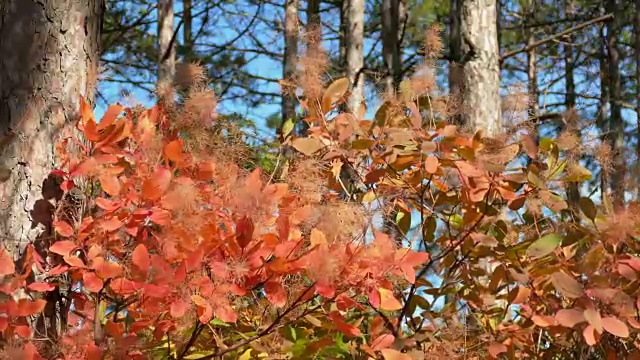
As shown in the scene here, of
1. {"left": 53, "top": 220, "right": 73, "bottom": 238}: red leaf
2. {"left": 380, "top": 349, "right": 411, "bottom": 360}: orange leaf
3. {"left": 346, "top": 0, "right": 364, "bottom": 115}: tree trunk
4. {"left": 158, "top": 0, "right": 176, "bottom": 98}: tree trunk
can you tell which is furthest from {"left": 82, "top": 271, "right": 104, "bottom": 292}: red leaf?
{"left": 158, "top": 0, "right": 176, "bottom": 98}: tree trunk

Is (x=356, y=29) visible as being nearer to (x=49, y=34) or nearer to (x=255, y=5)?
(x=255, y=5)

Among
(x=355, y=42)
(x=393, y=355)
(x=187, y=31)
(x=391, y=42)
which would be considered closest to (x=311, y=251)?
(x=393, y=355)

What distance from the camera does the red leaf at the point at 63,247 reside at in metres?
1.52

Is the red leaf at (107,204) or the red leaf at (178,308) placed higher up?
the red leaf at (107,204)

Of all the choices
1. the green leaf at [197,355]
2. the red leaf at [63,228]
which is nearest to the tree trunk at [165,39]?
Answer: the green leaf at [197,355]

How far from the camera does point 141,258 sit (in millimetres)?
1426

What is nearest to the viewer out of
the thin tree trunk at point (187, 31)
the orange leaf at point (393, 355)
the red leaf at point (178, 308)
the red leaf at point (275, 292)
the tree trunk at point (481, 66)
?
the red leaf at point (178, 308)

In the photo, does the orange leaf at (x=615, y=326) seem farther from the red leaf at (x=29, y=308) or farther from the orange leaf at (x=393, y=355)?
the red leaf at (x=29, y=308)

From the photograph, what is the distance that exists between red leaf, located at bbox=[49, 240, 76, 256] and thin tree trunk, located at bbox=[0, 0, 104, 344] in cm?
21

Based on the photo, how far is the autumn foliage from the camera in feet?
4.96

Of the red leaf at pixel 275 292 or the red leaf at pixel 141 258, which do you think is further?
the red leaf at pixel 275 292

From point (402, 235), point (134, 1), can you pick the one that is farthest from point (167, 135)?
point (134, 1)

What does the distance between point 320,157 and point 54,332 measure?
0.85 m

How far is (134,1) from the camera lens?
10570 millimetres
